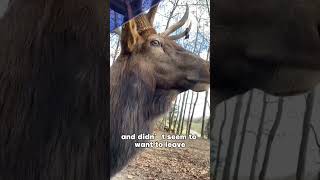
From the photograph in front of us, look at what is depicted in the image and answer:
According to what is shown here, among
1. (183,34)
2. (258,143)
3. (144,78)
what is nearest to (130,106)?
(144,78)

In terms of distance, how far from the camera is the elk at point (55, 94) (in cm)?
418

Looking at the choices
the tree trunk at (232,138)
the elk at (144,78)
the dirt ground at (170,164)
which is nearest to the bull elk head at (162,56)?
the elk at (144,78)

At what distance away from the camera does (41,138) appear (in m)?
4.20

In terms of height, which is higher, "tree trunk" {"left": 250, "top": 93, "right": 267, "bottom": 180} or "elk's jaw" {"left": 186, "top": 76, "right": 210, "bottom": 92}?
"elk's jaw" {"left": 186, "top": 76, "right": 210, "bottom": 92}

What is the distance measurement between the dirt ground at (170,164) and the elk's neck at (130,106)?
0.11 metres

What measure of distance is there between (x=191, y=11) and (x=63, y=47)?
128 centimetres

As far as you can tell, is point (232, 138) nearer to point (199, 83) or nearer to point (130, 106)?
point (199, 83)

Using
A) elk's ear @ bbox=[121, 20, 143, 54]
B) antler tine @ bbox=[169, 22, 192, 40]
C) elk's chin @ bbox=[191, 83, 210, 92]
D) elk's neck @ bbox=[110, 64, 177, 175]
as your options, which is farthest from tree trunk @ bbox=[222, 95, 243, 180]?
elk's ear @ bbox=[121, 20, 143, 54]

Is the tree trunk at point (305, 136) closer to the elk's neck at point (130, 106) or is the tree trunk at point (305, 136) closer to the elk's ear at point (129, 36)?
the elk's neck at point (130, 106)

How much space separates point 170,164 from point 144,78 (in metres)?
0.86

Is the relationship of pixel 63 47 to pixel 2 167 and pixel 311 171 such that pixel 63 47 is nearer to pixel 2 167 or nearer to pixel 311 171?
pixel 2 167

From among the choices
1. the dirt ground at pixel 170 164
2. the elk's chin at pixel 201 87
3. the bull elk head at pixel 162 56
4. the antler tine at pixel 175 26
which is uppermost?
the antler tine at pixel 175 26

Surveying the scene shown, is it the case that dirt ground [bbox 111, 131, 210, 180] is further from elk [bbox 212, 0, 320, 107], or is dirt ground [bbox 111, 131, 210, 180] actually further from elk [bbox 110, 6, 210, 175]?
elk [bbox 212, 0, 320, 107]

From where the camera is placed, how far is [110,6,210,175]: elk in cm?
413
